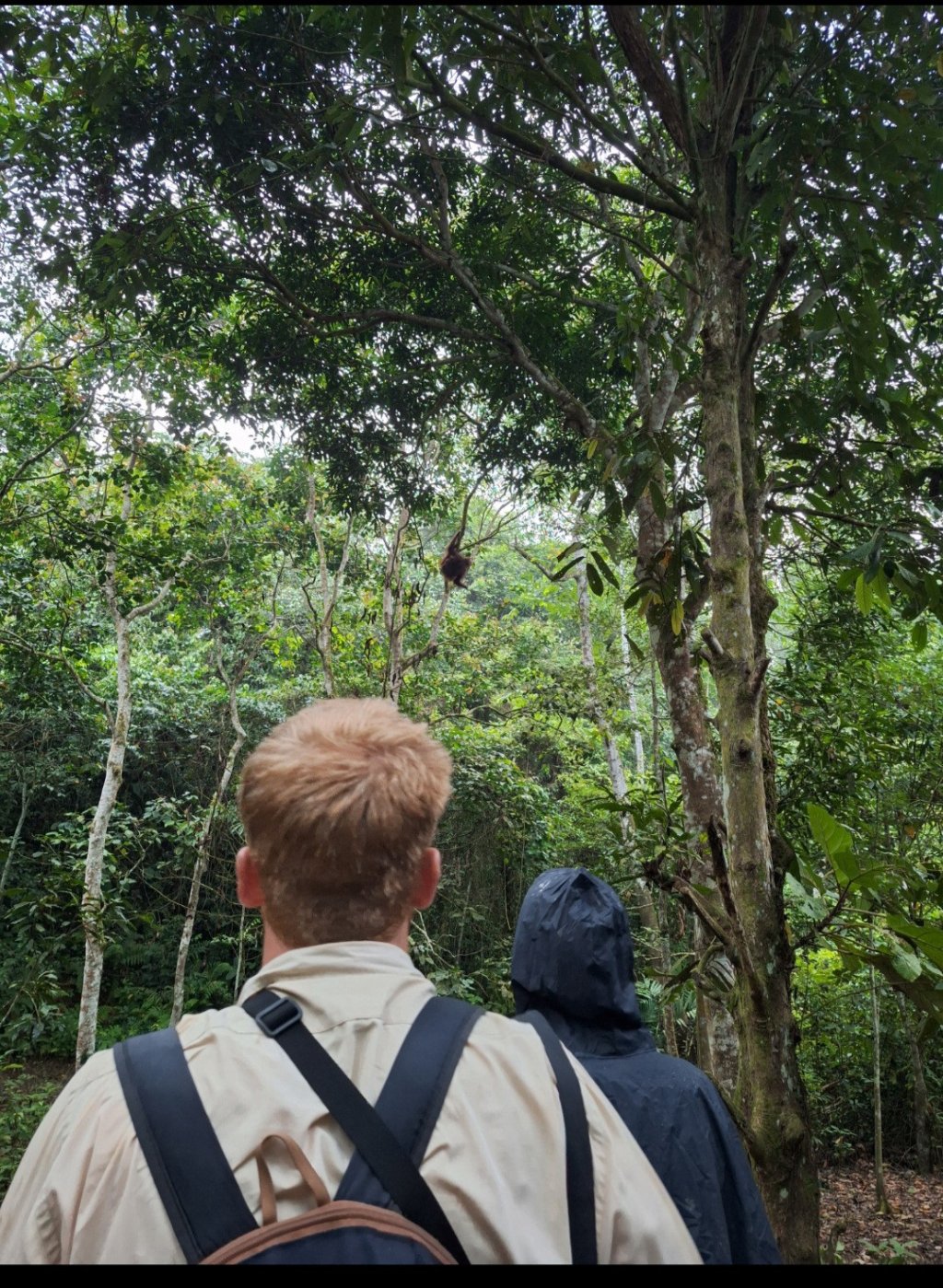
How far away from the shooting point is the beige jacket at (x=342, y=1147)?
657 millimetres

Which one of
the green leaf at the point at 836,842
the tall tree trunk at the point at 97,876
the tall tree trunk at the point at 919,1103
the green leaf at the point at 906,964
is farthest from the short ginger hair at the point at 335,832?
the tall tree trunk at the point at 919,1103

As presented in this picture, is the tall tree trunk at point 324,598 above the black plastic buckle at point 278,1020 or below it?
above

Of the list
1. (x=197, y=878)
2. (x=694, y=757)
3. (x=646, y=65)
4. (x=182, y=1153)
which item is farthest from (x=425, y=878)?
(x=197, y=878)

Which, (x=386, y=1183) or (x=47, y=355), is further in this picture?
(x=47, y=355)

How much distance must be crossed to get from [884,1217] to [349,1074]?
20.2 ft

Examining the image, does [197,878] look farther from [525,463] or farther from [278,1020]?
[278,1020]

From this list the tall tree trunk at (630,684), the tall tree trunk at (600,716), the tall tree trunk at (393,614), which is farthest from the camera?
the tall tree trunk at (630,684)

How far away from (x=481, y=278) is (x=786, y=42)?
2.86 m

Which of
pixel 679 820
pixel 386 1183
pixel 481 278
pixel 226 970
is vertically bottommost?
pixel 226 970

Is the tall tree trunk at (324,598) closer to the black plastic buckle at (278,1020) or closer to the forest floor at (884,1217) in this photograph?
the forest floor at (884,1217)

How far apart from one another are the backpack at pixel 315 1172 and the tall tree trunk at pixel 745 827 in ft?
2.87

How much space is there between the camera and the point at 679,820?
3727 mm

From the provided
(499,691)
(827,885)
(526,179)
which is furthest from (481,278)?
(499,691)

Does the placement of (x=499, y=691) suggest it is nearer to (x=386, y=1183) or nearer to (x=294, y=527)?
(x=294, y=527)
